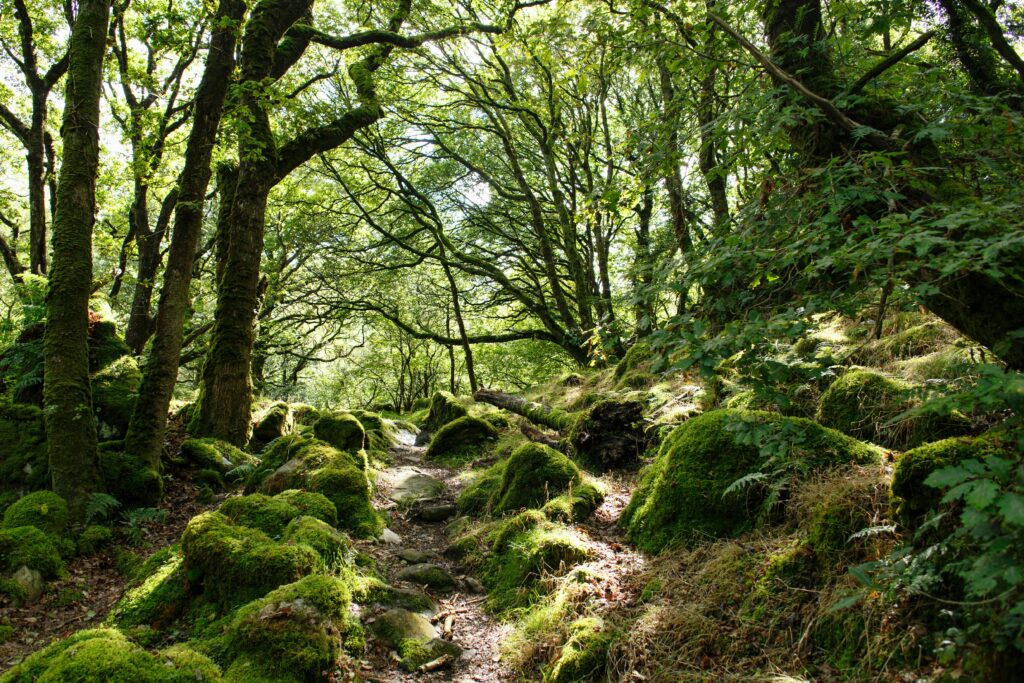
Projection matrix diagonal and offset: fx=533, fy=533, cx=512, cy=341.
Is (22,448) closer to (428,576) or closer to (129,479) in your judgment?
(129,479)

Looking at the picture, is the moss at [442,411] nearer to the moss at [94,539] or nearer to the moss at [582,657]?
the moss at [94,539]

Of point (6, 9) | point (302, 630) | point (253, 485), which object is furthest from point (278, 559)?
point (6, 9)

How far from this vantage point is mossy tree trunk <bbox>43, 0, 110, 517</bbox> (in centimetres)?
580

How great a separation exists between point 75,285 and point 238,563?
4101mm

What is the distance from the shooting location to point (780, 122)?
9.34ft

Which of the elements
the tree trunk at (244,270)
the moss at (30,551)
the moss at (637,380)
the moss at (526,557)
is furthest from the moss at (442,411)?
the moss at (30,551)

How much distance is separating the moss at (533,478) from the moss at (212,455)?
414 centimetres

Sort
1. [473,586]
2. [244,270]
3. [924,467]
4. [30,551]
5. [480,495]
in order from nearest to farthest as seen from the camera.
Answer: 1. [924,467]
2. [30,551]
3. [473,586]
4. [480,495]
5. [244,270]

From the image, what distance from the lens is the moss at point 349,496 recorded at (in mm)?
5746

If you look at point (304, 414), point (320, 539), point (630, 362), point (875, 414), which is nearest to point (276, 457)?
point (320, 539)

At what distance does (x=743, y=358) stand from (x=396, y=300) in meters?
21.0

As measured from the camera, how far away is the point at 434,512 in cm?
684

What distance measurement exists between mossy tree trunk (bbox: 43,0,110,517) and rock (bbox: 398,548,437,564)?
3537 millimetres

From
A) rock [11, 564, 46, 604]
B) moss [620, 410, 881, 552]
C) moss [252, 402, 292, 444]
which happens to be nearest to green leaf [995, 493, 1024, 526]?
moss [620, 410, 881, 552]
